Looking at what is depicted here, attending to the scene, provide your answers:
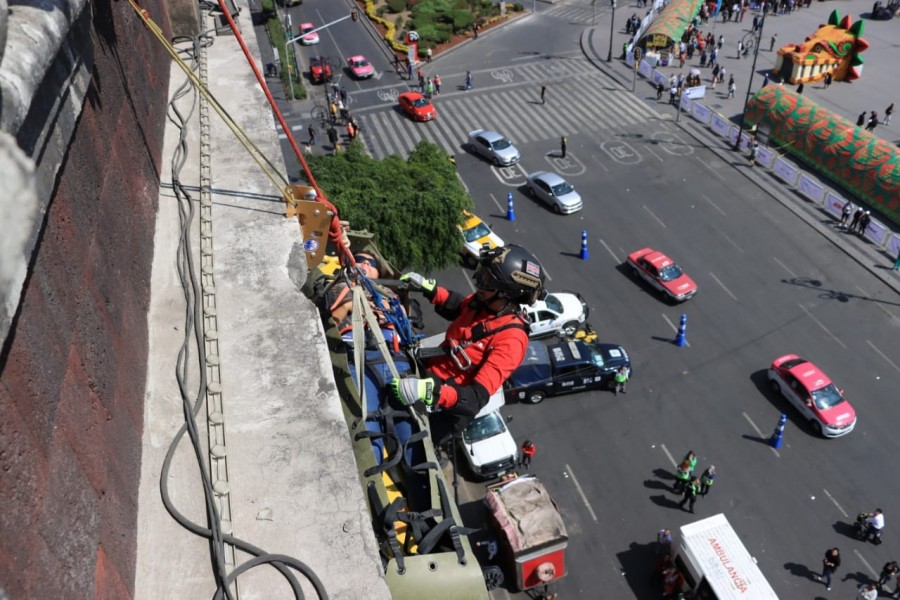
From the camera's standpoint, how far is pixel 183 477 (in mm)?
6652

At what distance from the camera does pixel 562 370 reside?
80.0ft

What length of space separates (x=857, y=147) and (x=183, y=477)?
37.7 meters

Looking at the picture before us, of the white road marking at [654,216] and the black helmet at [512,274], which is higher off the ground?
the black helmet at [512,274]

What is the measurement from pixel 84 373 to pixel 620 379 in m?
20.9

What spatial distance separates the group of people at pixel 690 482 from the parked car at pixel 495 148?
70.6 ft

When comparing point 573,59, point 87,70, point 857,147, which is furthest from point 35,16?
point 573,59

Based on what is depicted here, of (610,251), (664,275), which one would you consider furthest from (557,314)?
(610,251)

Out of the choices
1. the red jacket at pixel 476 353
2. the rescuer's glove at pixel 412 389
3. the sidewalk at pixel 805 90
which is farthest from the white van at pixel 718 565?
the sidewalk at pixel 805 90

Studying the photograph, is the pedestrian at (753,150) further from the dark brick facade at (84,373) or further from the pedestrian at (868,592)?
the dark brick facade at (84,373)

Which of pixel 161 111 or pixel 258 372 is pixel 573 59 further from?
pixel 258 372

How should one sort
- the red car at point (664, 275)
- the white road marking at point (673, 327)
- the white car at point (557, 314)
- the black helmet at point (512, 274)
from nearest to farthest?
1. the black helmet at point (512, 274)
2. the white car at point (557, 314)
3. the white road marking at point (673, 327)
4. the red car at point (664, 275)

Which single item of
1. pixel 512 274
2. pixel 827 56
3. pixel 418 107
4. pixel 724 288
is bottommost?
pixel 724 288

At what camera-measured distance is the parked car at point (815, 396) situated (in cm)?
2292

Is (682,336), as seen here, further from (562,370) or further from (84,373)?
(84,373)
